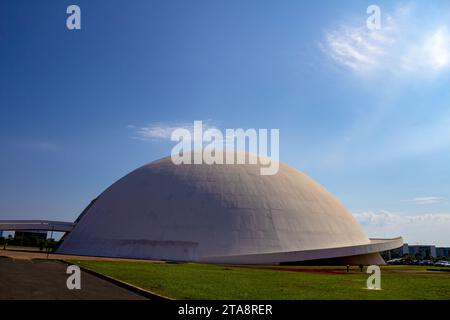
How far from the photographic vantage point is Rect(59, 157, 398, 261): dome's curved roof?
109ft

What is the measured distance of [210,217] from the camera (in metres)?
34.3

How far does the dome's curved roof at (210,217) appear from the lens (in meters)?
33.2

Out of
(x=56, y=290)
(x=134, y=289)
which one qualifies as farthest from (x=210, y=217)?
(x=56, y=290)

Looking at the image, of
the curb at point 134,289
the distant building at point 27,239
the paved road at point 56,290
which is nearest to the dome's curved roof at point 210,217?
the curb at point 134,289

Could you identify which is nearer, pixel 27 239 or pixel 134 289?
pixel 134 289

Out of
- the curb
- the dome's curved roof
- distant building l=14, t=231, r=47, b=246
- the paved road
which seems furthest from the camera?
distant building l=14, t=231, r=47, b=246

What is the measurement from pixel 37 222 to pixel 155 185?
23040mm

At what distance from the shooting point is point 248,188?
3712 centimetres

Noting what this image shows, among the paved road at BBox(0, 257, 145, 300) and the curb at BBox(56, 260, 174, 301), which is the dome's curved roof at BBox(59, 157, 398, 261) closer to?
the curb at BBox(56, 260, 174, 301)

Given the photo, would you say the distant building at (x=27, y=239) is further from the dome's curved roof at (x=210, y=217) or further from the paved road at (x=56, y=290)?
the paved road at (x=56, y=290)

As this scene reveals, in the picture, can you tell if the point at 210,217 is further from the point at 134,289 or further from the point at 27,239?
the point at 27,239

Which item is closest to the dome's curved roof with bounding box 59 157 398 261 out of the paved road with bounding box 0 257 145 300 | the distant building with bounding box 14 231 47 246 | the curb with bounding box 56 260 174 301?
the curb with bounding box 56 260 174 301

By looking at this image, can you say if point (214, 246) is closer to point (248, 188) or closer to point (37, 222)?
point (248, 188)
